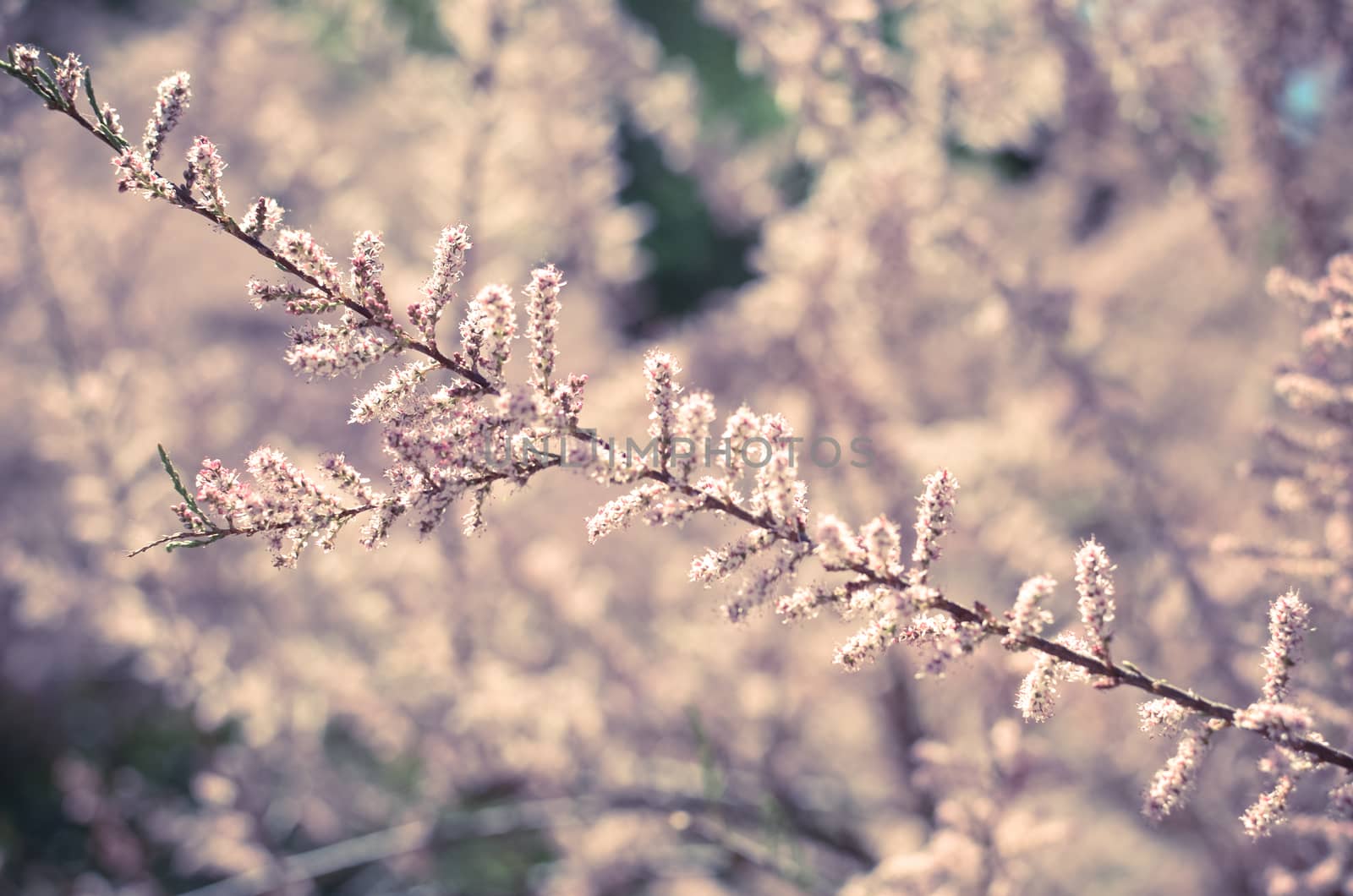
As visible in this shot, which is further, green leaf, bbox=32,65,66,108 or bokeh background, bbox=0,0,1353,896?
bokeh background, bbox=0,0,1353,896

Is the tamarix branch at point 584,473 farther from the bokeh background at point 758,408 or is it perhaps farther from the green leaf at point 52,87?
the bokeh background at point 758,408

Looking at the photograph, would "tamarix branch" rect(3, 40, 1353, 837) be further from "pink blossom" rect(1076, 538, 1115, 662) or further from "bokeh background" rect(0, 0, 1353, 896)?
"bokeh background" rect(0, 0, 1353, 896)

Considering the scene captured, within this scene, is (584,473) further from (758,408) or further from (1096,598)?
(758,408)

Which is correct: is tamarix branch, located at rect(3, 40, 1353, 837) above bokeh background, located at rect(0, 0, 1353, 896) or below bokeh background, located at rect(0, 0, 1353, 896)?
below

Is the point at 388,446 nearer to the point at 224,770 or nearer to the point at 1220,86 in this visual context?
the point at 224,770

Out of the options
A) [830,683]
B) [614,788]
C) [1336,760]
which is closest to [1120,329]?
[830,683]

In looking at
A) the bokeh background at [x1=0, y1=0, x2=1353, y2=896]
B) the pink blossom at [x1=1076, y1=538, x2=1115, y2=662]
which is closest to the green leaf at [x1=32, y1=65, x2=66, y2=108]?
the pink blossom at [x1=1076, y1=538, x2=1115, y2=662]

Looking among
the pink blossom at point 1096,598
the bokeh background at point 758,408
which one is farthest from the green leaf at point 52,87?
the bokeh background at point 758,408
